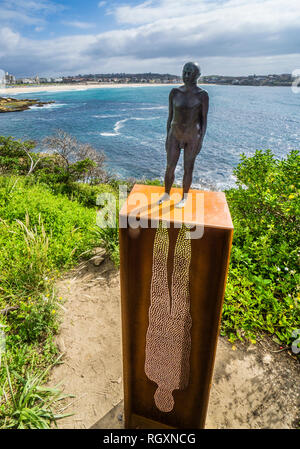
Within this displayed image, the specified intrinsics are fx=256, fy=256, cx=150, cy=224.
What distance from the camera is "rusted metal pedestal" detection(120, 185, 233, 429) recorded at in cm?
185

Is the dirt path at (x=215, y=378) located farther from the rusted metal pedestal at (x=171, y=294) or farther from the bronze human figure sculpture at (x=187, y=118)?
the bronze human figure sculpture at (x=187, y=118)

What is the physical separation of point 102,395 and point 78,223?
12.9 ft

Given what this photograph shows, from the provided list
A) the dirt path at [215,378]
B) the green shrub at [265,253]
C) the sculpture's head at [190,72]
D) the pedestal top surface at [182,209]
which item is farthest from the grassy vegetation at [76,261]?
the sculpture's head at [190,72]

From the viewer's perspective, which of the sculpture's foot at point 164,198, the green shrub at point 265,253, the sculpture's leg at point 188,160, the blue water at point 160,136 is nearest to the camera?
the sculpture's leg at point 188,160

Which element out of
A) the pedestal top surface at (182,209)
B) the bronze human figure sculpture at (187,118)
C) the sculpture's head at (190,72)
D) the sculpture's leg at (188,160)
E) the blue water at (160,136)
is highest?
the sculpture's head at (190,72)

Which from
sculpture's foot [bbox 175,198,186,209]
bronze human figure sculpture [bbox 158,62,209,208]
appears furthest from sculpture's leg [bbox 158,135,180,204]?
sculpture's foot [bbox 175,198,186,209]

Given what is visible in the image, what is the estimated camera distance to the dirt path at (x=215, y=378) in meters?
2.64

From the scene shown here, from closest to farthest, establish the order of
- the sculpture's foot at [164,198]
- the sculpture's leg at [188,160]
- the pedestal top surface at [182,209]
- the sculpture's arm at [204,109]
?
the pedestal top surface at [182,209], the sculpture's arm at [204,109], the sculpture's leg at [188,160], the sculpture's foot at [164,198]

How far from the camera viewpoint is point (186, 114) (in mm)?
1932

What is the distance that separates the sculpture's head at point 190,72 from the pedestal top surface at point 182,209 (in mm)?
893

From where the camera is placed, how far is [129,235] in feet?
6.40

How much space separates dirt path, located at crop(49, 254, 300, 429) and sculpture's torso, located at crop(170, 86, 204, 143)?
2.68 metres
